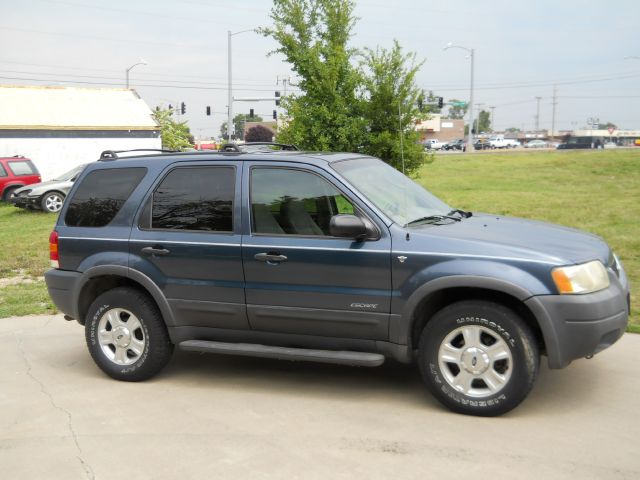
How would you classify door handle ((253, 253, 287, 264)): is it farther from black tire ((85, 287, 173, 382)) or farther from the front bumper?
the front bumper

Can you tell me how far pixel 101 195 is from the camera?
6.43 meters

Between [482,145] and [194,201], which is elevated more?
[194,201]

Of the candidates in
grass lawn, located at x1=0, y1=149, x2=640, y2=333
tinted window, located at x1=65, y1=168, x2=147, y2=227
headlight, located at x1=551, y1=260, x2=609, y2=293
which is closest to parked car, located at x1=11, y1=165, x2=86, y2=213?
grass lawn, located at x1=0, y1=149, x2=640, y2=333

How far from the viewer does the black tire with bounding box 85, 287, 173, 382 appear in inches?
239

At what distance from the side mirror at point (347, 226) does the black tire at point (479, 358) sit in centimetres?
76

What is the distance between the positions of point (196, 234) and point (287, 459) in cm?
205

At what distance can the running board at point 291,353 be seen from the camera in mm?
5325

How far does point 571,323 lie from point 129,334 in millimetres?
3356

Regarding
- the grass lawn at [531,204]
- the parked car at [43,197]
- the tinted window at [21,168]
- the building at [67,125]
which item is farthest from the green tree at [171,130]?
the parked car at [43,197]

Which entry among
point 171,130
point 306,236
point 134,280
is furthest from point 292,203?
point 171,130

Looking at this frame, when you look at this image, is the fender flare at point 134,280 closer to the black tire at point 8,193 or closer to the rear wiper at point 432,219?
the rear wiper at point 432,219

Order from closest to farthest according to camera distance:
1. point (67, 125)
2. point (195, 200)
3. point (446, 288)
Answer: point (446, 288) < point (195, 200) < point (67, 125)

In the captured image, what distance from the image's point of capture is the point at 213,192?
5996 millimetres

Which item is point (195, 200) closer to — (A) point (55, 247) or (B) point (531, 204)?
(A) point (55, 247)
